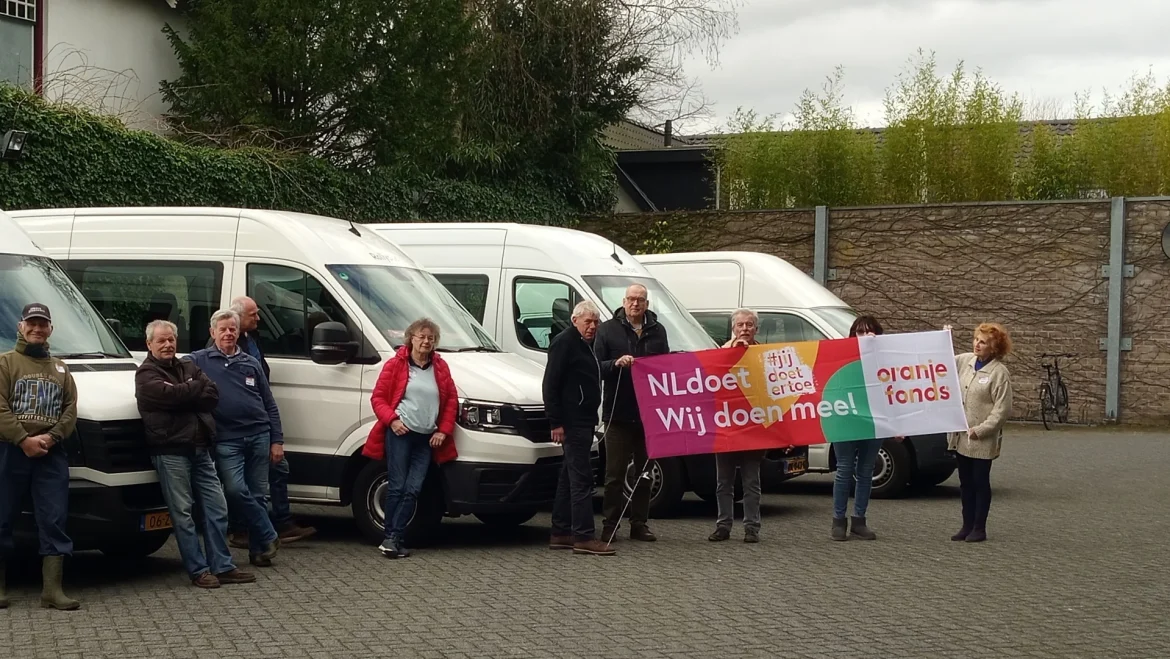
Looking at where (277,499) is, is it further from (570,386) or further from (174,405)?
(570,386)

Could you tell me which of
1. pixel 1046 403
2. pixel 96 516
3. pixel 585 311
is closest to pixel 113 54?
pixel 585 311

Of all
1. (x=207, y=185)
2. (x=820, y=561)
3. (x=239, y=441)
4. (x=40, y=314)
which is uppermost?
(x=207, y=185)

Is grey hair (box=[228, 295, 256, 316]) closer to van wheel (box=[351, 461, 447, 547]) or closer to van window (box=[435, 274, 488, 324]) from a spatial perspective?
van wheel (box=[351, 461, 447, 547])

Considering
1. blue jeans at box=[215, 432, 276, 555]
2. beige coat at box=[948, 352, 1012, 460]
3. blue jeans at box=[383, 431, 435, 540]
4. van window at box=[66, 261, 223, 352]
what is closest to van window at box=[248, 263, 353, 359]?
van window at box=[66, 261, 223, 352]

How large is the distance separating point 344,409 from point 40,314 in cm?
282

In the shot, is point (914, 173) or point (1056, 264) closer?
point (1056, 264)

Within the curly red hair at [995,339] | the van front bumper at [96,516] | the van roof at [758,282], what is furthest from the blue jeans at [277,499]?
the van roof at [758,282]

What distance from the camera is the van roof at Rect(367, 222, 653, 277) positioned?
44.9 ft

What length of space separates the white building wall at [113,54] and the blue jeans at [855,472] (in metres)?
12.1

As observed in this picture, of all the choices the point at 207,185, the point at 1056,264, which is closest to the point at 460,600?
the point at 207,185

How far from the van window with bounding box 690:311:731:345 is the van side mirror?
621cm

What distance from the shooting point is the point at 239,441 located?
971cm

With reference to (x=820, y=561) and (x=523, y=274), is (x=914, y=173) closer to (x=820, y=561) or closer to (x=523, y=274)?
(x=523, y=274)

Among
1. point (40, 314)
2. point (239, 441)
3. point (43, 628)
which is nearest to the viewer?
point (43, 628)
